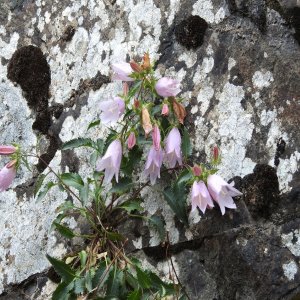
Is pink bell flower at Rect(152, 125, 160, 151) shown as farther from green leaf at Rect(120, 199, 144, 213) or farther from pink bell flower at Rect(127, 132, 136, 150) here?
green leaf at Rect(120, 199, 144, 213)

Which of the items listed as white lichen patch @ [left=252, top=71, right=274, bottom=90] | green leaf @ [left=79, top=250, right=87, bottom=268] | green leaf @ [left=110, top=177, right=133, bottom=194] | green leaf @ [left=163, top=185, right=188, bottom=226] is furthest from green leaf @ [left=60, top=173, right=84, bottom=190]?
white lichen patch @ [left=252, top=71, right=274, bottom=90]

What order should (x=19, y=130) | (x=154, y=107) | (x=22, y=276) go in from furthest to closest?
(x=19, y=130), (x=22, y=276), (x=154, y=107)

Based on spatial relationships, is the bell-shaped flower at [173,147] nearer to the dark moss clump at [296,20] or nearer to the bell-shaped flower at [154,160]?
the bell-shaped flower at [154,160]

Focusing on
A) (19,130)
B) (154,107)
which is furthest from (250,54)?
(19,130)

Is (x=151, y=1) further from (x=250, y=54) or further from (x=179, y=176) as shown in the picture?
(x=179, y=176)

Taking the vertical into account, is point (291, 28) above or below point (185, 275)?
above

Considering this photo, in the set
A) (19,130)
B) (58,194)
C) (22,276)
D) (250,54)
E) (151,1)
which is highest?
(151,1)

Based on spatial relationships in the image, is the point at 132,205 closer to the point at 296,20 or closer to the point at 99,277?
the point at 99,277

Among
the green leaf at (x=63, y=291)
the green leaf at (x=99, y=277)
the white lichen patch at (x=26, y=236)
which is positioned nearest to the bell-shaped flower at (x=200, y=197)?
the green leaf at (x=99, y=277)
